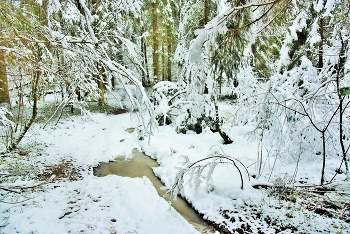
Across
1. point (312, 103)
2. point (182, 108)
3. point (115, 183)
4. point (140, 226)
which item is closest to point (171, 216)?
point (140, 226)

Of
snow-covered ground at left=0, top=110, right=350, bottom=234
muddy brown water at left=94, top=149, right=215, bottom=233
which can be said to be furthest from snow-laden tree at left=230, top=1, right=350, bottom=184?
muddy brown water at left=94, top=149, right=215, bottom=233

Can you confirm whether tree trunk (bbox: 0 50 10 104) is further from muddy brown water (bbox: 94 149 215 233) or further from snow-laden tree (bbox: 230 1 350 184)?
snow-laden tree (bbox: 230 1 350 184)

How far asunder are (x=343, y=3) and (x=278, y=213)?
3.78 metres

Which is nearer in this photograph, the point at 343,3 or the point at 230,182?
the point at 343,3

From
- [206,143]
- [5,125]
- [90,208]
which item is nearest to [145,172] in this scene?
[90,208]

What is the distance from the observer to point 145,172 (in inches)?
284

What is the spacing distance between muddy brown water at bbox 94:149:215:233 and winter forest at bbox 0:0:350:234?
0.22ft

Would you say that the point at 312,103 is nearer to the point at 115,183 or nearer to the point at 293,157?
the point at 293,157

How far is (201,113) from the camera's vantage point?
33.0ft

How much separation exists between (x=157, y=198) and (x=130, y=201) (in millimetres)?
659

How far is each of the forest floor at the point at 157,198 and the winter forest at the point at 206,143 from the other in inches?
1.1

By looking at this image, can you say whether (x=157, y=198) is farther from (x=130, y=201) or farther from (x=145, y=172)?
(x=145, y=172)

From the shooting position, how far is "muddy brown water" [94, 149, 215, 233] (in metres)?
4.76

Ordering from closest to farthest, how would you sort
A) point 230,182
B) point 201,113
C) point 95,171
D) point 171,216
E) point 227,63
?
point 227,63 < point 171,216 < point 230,182 < point 95,171 < point 201,113
